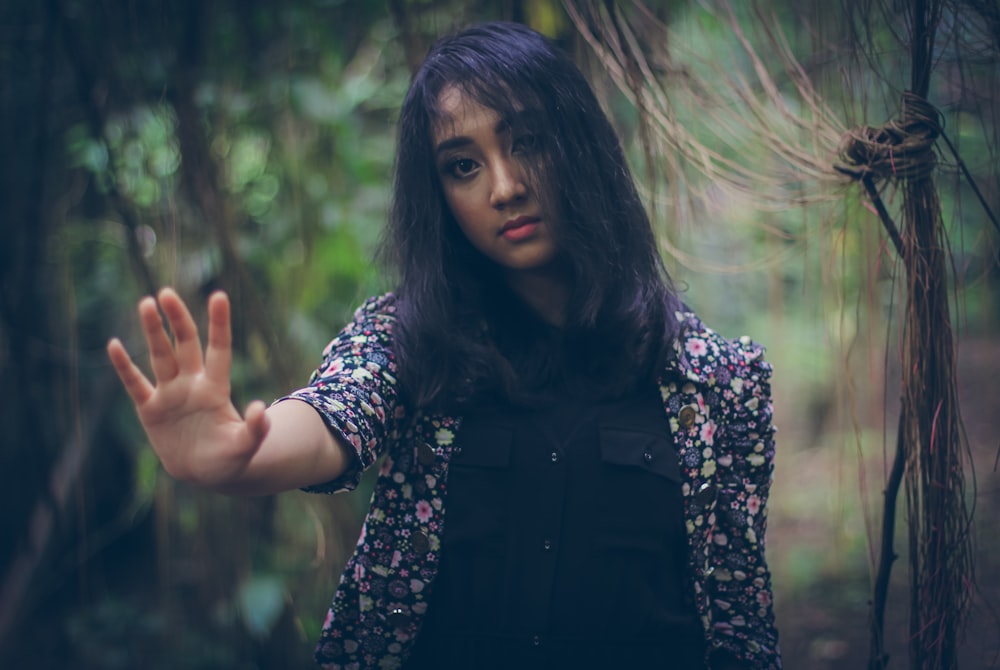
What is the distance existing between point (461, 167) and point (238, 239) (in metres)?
1.00

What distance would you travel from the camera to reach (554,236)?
1.08 metres

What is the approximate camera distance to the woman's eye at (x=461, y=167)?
3.52ft

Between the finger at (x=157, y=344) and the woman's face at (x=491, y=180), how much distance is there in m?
0.47

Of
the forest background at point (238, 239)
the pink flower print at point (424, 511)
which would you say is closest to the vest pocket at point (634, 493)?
the pink flower print at point (424, 511)

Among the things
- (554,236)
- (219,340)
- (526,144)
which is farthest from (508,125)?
(219,340)

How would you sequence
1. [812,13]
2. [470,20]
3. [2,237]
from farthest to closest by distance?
1. [2,237]
2. [470,20]
3. [812,13]

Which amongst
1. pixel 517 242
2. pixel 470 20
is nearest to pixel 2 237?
pixel 470 20

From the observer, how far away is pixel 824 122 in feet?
3.94

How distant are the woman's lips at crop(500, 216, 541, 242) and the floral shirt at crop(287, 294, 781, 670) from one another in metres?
0.21

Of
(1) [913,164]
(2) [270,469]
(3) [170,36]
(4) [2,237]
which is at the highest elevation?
(3) [170,36]

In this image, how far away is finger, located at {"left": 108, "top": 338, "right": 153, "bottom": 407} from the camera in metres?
0.71

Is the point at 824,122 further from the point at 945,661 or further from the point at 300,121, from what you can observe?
the point at 300,121

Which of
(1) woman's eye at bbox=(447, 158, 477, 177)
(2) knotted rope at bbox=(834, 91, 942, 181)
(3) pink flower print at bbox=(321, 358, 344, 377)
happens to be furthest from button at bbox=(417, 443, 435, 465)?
(2) knotted rope at bbox=(834, 91, 942, 181)

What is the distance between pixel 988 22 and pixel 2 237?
2305 millimetres
